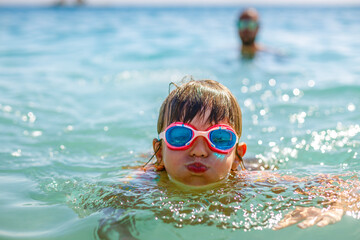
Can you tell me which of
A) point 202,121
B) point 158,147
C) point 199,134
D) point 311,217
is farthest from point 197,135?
point 311,217

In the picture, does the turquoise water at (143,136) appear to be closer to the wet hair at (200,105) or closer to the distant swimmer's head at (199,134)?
the distant swimmer's head at (199,134)

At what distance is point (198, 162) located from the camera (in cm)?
299

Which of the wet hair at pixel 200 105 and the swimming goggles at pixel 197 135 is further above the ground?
the wet hair at pixel 200 105

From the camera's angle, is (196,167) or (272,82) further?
(272,82)

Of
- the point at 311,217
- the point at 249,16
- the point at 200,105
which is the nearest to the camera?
the point at 311,217

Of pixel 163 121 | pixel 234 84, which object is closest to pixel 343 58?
pixel 234 84

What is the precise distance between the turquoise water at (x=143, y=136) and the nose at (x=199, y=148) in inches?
12.5

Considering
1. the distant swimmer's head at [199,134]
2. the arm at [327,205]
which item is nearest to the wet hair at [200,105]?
the distant swimmer's head at [199,134]

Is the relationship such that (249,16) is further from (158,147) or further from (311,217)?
(311,217)

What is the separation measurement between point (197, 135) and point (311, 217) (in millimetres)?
945

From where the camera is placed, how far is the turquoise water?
280 cm

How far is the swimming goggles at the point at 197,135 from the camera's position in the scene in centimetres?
297

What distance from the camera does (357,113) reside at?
218 inches

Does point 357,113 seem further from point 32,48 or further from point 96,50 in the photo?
point 32,48
